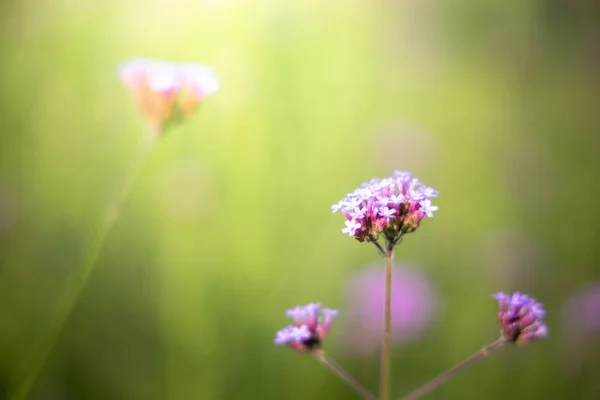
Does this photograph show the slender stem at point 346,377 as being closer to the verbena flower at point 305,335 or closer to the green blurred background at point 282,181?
the verbena flower at point 305,335

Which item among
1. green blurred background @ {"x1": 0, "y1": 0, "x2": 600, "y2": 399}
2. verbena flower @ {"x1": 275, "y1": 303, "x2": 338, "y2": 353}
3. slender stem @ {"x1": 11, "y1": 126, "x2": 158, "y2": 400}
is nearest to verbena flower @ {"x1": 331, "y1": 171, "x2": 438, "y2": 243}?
verbena flower @ {"x1": 275, "y1": 303, "x2": 338, "y2": 353}

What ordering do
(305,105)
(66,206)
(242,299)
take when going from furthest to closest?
(305,105), (66,206), (242,299)

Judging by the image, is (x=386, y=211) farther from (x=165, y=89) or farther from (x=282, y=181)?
(x=282, y=181)

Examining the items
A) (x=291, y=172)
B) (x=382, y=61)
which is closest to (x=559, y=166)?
(x=382, y=61)

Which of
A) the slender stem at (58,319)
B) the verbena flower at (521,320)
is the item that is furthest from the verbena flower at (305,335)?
the slender stem at (58,319)

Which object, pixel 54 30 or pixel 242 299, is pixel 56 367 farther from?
pixel 54 30

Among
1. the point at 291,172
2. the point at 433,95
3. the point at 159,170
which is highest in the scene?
the point at 433,95
